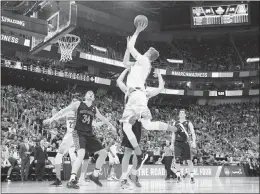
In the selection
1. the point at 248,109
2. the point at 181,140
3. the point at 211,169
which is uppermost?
the point at 248,109

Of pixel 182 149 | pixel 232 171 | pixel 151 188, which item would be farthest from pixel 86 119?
pixel 232 171

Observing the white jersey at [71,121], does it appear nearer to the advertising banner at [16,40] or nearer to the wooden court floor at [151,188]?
the wooden court floor at [151,188]

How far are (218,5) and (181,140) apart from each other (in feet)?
86.3

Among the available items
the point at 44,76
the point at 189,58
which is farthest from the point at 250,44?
the point at 44,76

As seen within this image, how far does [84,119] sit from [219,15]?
2912 cm

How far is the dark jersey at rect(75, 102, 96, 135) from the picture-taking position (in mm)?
7414

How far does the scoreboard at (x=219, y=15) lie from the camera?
111 feet

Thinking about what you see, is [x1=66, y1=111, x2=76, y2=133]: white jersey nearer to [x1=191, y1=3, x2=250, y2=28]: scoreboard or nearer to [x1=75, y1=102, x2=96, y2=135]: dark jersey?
[x1=75, y1=102, x2=96, y2=135]: dark jersey

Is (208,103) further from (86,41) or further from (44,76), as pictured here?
(44,76)

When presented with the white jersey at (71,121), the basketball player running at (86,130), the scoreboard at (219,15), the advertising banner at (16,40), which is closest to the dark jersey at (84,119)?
the basketball player running at (86,130)

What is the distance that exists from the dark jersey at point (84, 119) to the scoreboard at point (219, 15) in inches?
1112

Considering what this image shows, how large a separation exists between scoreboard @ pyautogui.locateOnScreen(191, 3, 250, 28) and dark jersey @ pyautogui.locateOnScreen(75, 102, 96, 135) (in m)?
28.2

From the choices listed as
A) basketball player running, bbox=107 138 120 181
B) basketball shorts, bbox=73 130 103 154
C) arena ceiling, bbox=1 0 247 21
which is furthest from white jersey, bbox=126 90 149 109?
arena ceiling, bbox=1 0 247 21

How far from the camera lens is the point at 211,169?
2177cm
